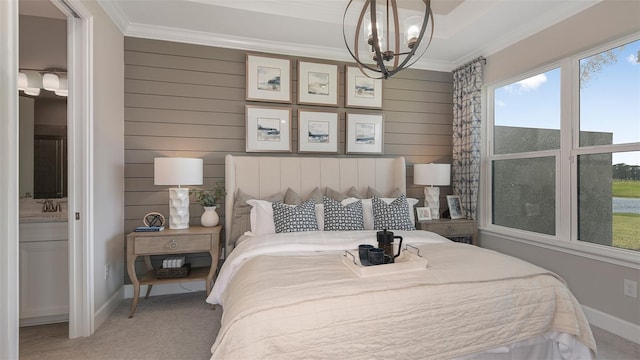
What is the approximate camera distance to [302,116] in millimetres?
3449

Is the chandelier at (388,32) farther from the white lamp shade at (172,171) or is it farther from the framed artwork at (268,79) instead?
the white lamp shade at (172,171)

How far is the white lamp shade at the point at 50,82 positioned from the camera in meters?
2.81

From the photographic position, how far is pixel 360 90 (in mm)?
3648

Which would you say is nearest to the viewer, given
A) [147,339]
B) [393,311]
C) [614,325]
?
[393,311]

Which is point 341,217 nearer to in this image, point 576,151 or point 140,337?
point 140,337

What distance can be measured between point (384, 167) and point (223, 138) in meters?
1.97

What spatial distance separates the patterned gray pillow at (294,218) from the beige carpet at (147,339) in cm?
100

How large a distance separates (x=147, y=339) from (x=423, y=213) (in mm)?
3042

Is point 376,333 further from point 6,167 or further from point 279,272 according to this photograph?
point 6,167

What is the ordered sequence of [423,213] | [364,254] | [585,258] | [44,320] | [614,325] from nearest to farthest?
[364,254], [614,325], [44,320], [585,258], [423,213]

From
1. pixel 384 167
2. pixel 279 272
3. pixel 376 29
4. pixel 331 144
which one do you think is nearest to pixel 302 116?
pixel 331 144

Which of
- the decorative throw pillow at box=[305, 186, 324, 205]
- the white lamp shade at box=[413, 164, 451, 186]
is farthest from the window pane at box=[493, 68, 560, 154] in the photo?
the decorative throw pillow at box=[305, 186, 324, 205]

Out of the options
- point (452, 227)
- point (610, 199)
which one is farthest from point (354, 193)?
point (610, 199)

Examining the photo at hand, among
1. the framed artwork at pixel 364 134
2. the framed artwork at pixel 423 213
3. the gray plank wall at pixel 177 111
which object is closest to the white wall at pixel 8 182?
the gray plank wall at pixel 177 111
